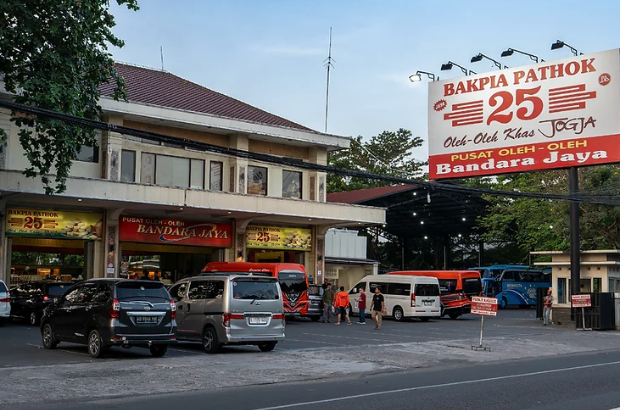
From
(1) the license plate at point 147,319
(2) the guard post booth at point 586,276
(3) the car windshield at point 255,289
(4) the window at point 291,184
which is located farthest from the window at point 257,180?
(1) the license plate at point 147,319

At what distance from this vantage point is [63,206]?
32.5m

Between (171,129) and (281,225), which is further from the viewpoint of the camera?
(281,225)

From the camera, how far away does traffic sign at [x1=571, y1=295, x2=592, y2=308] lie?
104 ft

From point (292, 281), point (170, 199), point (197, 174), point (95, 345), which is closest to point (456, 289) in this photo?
point (292, 281)

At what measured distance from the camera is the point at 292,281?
107 feet

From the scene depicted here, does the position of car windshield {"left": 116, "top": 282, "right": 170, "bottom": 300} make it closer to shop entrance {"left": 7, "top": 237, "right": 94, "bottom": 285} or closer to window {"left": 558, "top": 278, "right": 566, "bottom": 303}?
shop entrance {"left": 7, "top": 237, "right": 94, "bottom": 285}

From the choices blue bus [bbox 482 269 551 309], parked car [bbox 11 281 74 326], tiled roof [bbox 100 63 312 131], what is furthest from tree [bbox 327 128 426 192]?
parked car [bbox 11 281 74 326]

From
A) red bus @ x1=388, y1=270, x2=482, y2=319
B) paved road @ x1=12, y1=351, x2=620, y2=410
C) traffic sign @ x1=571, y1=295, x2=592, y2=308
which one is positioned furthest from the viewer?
red bus @ x1=388, y1=270, x2=482, y2=319

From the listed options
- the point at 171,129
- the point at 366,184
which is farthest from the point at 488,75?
the point at 366,184

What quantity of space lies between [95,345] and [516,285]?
4428 centimetres

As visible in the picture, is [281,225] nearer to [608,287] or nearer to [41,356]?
[608,287]

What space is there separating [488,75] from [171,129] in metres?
14.5

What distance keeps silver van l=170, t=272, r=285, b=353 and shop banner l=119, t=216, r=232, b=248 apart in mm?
14396

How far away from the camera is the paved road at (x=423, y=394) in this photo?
11766 mm
